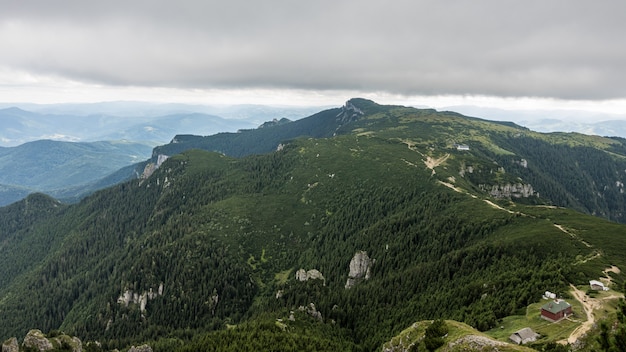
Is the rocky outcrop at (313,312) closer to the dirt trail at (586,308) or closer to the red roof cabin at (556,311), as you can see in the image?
the red roof cabin at (556,311)

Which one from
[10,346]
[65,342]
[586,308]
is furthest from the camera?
[65,342]

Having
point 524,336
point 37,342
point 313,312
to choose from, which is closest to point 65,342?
point 37,342

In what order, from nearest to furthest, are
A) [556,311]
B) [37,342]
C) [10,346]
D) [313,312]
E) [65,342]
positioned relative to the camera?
[556,311]
[10,346]
[37,342]
[65,342]
[313,312]

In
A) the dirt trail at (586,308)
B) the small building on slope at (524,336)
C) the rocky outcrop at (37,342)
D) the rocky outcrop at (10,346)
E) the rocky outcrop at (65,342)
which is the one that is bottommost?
the rocky outcrop at (65,342)

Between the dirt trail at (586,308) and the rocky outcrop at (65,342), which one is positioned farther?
the rocky outcrop at (65,342)

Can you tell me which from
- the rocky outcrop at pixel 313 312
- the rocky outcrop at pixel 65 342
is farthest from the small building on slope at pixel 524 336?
the rocky outcrop at pixel 65 342

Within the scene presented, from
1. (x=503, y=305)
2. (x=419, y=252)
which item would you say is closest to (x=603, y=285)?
(x=503, y=305)

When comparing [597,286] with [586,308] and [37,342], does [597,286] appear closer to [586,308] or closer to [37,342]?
[586,308]
